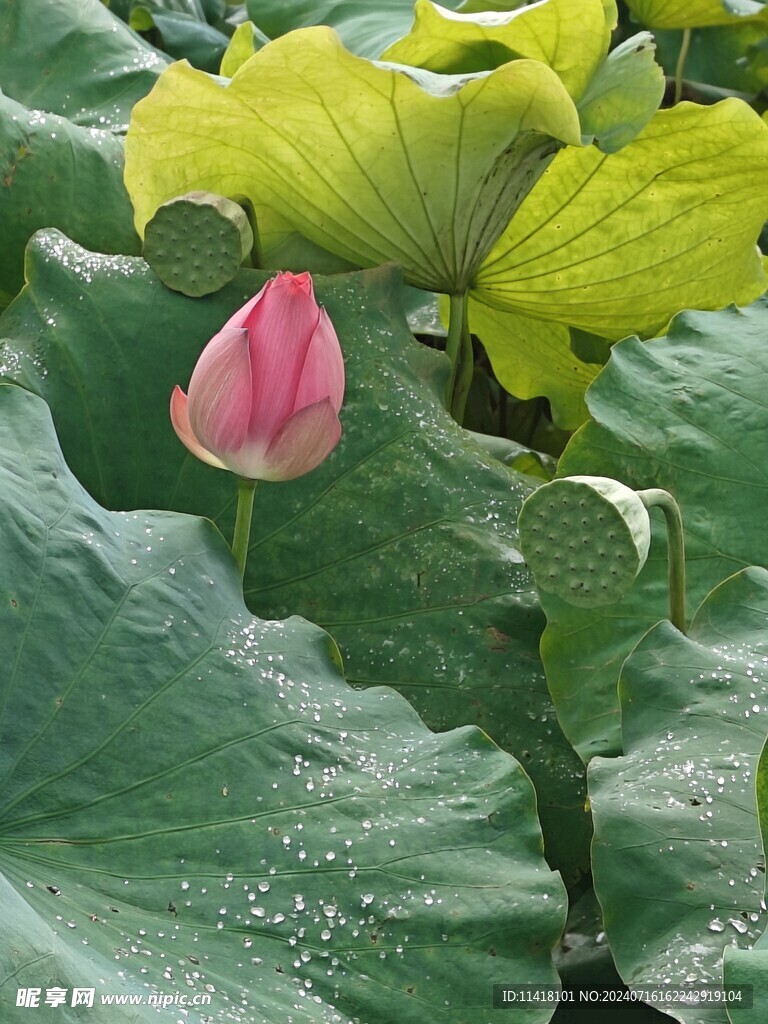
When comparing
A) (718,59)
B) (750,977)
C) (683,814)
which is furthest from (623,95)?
(718,59)

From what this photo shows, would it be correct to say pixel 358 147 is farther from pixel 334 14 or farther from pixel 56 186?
pixel 334 14

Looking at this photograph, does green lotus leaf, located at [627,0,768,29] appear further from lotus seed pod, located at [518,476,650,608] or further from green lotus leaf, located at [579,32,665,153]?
lotus seed pod, located at [518,476,650,608]

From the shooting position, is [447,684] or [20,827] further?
[447,684]

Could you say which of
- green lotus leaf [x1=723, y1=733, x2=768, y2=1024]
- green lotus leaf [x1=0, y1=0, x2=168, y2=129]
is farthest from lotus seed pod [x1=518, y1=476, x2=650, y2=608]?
green lotus leaf [x1=0, y1=0, x2=168, y2=129]

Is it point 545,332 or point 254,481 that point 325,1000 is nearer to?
point 254,481

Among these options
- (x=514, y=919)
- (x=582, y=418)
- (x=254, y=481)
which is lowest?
(x=582, y=418)

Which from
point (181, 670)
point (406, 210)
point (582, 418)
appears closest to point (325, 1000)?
point (181, 670)
